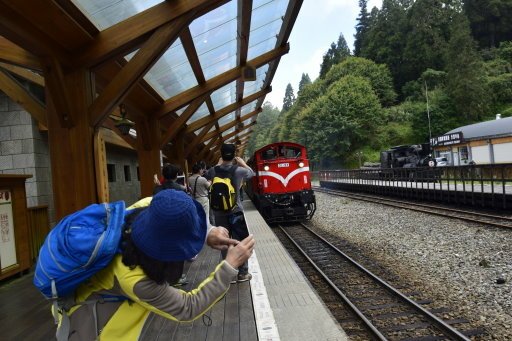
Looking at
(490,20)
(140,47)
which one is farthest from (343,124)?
(140,47)

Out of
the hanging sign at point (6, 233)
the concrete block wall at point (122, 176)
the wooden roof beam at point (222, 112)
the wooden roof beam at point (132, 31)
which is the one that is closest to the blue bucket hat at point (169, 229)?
the wooden roof beam at point (132, 31)

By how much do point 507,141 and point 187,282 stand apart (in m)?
30.2

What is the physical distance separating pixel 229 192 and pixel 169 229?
3450mm

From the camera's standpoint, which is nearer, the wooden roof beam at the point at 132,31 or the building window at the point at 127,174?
the wooden roof beam at the point at 132,31

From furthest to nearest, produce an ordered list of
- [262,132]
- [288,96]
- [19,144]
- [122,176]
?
[288,96] → [262,132] → [122,176] → [19,144]

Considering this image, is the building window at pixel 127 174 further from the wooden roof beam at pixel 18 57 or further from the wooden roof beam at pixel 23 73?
the wooden roof beam at pixel 18 57

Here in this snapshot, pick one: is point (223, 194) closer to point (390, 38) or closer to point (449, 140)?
point (449, 140)

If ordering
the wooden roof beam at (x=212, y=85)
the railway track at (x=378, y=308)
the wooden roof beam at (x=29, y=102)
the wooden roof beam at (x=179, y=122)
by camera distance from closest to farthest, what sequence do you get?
the railway track at (x=378, y=308)
the wooden roof beam at (x=29, y=102)
the wooden roof beam at (x=212, y=85)
the wooden roof beam at (x=179, y=122)

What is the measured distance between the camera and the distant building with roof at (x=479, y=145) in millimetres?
29141

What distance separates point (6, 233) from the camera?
585cm

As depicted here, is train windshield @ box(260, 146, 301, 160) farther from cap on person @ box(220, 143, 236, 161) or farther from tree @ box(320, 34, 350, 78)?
tree @ box(320, 34, 350, 78)

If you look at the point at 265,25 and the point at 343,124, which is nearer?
the point at 265,25

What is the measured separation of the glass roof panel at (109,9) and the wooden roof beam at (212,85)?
3.95 m

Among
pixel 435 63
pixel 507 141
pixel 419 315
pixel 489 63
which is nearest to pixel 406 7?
pixel 435 63
